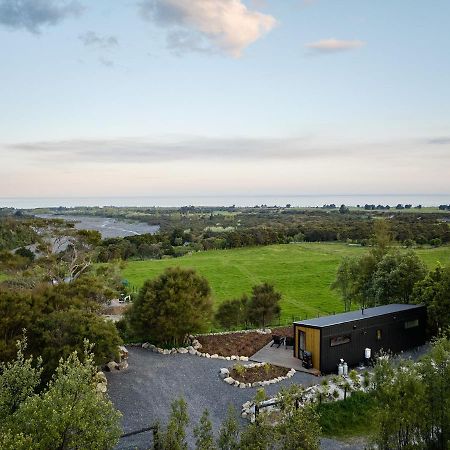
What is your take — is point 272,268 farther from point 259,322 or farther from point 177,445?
point 177,445

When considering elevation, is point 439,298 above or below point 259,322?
above

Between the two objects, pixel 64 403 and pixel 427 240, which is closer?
pixel 64 403

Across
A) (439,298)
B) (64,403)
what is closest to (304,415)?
(64,403)

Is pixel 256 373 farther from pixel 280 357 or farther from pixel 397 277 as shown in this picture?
pixel 397 277

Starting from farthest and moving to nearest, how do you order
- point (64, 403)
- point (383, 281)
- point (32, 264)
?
point (32, 264) → point (383, 281) → point (64, 403)

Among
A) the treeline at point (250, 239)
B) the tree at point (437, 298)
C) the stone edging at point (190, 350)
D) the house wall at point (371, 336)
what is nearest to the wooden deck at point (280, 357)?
the stone edging at point (190, 350)

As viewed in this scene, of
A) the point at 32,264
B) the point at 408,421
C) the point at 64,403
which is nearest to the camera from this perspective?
the point at 64,403

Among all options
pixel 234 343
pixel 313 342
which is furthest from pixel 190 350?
pixel 313 342
